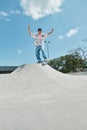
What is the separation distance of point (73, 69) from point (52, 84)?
146ft

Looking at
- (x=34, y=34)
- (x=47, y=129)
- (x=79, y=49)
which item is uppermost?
Answer: (x=79, y=49)

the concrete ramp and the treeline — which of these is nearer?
the concrete ramp

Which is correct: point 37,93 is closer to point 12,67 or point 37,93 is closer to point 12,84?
point 12,84

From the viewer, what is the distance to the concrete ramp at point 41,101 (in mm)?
3719

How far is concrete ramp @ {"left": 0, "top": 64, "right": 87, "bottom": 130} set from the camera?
372 cm

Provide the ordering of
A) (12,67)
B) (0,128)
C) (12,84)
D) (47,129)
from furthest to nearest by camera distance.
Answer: (12,67), (12,84), (0,128), (47,129)

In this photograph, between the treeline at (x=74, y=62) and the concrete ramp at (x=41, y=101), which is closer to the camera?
the concrete ramp at (x=41, y=101)

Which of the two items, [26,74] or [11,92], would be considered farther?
[26,74]

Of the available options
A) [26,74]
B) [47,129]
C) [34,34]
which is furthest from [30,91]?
[47,129]

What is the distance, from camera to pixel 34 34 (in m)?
12.2

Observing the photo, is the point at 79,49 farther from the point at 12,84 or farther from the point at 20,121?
the point at 20,121

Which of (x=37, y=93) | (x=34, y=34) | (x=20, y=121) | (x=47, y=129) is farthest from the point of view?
(x=34, y=34)

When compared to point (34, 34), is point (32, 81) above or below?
below

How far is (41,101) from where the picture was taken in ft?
21.4
